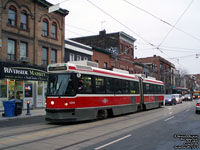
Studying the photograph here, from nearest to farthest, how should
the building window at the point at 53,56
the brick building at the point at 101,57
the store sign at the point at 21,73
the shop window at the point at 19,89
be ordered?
the store sign at the point at 21,73 < the shop window at the point at 19,89 < the building window at the point at 53,56 < the brick building at the point at 101,57

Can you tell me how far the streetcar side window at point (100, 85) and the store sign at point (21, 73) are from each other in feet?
34.9

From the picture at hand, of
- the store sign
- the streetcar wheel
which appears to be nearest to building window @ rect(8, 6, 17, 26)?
the store sign

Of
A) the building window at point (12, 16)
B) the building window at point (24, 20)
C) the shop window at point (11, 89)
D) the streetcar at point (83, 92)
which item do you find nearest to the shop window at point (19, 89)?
the shop window at point (11, 89)

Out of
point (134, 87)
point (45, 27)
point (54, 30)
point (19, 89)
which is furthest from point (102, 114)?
point (54, 30)

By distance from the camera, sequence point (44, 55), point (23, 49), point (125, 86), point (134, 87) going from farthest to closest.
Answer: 1. point (44, 55)
2. point (23, 49)
3. point (134, 87)
4. point (125, 86)

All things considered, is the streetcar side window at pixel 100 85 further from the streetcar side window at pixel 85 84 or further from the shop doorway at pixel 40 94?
the shop doorway at pixel 40 94

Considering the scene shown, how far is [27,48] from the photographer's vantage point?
24312 mm

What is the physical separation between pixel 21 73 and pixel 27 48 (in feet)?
9.44

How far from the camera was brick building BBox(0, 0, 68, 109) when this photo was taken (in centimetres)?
2195

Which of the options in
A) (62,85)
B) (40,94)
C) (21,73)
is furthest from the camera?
(40,94)

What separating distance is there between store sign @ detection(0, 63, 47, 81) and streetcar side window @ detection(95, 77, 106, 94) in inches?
419

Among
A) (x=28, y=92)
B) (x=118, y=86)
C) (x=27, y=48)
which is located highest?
(x=27, y=48)

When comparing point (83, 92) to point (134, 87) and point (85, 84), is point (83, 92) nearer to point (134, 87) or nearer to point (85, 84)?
point (85, 84)

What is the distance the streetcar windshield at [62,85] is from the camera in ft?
40.9
